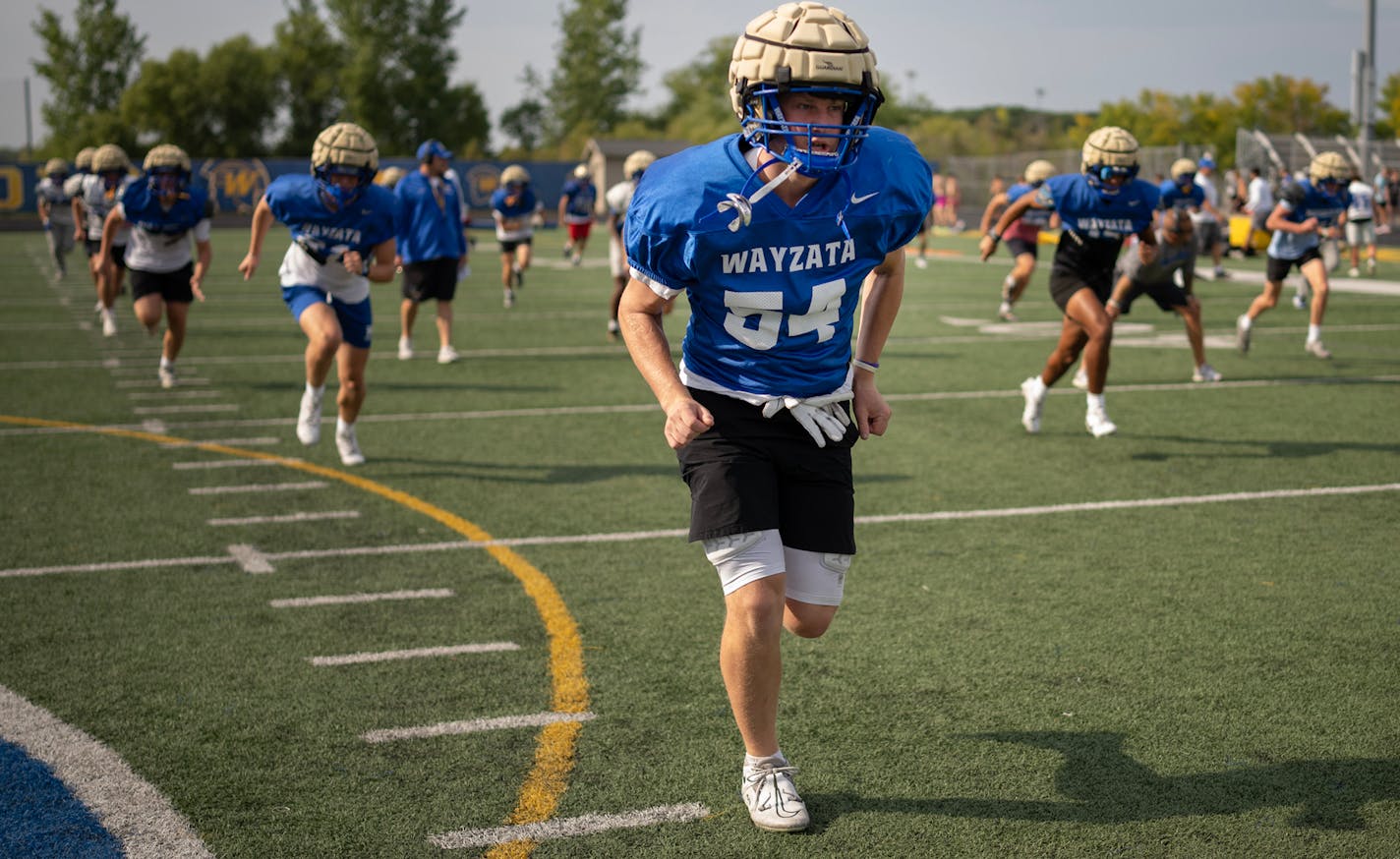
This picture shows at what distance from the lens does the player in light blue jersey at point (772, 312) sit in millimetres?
3426

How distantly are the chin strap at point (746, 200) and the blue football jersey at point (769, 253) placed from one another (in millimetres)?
16

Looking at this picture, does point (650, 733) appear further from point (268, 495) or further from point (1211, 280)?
point (1211, 280)

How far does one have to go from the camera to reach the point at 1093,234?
8.96m

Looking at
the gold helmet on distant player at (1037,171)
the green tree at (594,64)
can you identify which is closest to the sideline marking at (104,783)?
the gold helmet on distant player at (1037,171)

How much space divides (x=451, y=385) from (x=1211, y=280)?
15221mm

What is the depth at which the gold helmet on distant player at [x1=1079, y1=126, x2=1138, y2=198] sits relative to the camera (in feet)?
28.2

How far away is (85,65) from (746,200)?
76002 mm

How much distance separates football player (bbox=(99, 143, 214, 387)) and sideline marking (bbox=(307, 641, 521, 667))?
694cm

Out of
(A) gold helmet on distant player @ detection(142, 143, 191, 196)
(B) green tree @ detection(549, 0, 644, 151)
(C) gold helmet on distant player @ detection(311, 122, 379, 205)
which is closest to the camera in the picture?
(C) gold helmet on distant player @ detection(311, 122, 379, 205)

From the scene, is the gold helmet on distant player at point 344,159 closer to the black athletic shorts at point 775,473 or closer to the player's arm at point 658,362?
the player's arm at point 658,362

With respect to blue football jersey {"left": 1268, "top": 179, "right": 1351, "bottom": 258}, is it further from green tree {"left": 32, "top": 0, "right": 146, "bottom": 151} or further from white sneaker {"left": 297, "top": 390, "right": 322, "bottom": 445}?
green tree {"left": 32, "top": 0, "right": 146, "bottom": 151}

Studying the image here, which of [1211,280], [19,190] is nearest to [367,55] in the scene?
[19,190]

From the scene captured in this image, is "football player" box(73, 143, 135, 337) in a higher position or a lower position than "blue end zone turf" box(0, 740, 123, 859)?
higher

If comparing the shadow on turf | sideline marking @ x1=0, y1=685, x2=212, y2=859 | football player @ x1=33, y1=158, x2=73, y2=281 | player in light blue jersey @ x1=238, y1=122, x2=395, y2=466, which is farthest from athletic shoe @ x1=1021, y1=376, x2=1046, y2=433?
football player @ x1=33, y1=158, x2=73, y2=281
